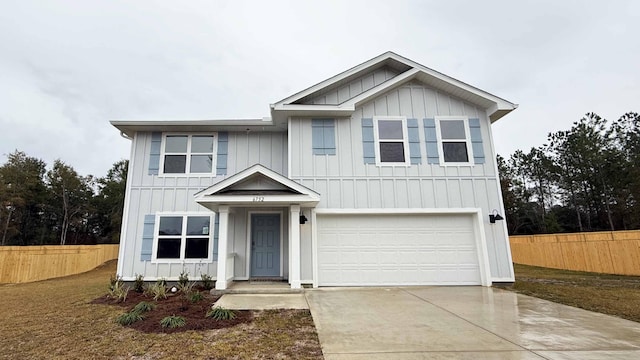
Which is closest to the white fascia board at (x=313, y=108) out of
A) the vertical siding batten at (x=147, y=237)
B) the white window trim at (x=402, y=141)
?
the white window trim at (x=402, y=141)

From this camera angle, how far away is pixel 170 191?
32.2 ft

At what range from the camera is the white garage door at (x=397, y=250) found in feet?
29.3

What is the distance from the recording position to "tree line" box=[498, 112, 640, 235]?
1024 inches

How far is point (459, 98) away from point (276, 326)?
29.5 ft

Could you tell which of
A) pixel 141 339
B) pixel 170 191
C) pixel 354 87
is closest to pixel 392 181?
pixel 354 87

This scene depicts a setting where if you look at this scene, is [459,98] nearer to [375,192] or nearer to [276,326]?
[375,192]

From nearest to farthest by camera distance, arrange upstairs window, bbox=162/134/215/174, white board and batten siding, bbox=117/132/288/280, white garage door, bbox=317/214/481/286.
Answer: white garage door, bbox=317/214/481/286, white board and batten siding, bbox=117/132/288/280, upstairs window, bbox=162/134/215/174

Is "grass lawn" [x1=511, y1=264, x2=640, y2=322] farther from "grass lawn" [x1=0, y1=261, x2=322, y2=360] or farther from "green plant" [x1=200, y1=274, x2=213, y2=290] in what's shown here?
"green plant" [x1=200, y1=274, x2=213, y2=290]

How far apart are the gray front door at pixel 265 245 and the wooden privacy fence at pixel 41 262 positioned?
40.6ft

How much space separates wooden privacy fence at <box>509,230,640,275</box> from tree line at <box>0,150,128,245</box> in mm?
37783

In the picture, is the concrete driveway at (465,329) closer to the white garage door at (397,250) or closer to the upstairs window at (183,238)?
the white garage door at (397,250)

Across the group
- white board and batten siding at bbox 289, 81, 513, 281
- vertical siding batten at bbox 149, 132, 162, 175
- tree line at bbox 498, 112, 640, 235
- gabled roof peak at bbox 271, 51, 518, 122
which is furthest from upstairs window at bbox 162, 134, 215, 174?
tree line at bbox 498, 112, 640, 235

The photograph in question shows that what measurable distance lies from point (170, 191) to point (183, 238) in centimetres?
159

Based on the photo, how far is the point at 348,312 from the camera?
231 inches
